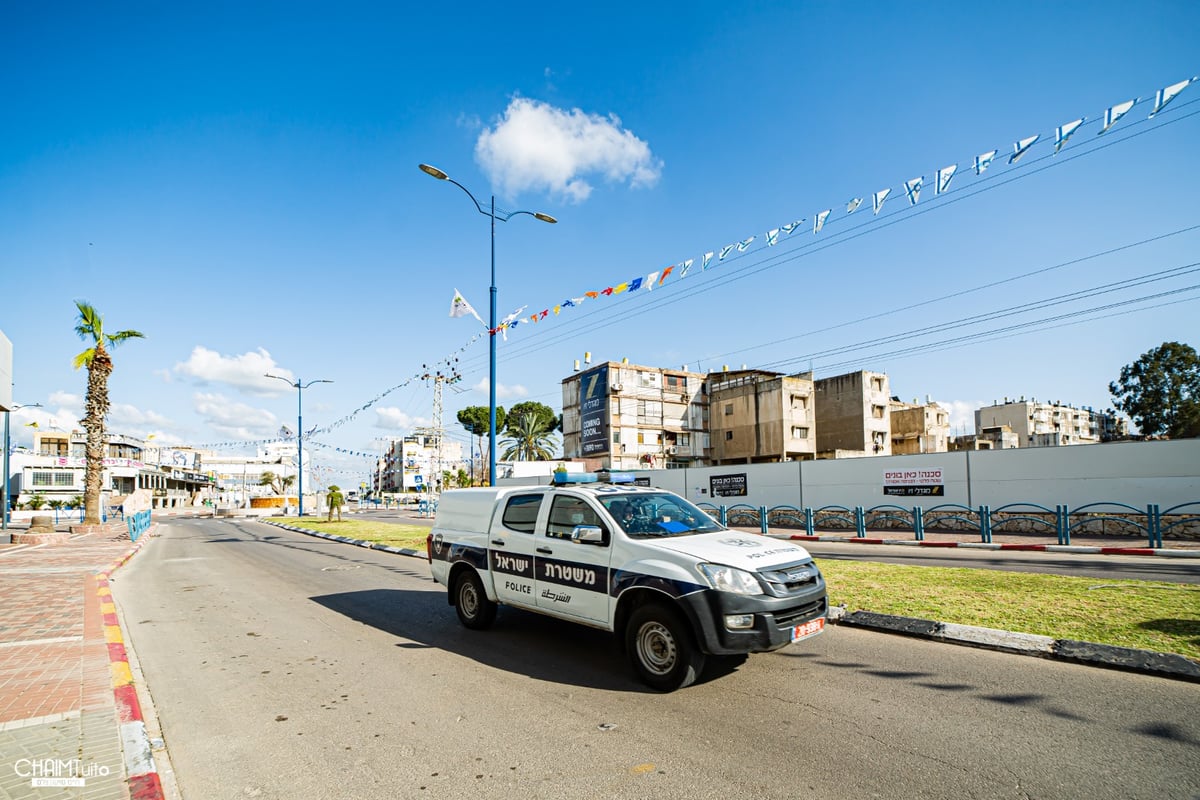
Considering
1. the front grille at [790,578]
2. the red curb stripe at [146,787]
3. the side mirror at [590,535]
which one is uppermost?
the side mirror at [590,535]

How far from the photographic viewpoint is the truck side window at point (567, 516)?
6.58 m

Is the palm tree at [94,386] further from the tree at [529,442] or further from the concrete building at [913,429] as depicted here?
the concrete building at [913,429]

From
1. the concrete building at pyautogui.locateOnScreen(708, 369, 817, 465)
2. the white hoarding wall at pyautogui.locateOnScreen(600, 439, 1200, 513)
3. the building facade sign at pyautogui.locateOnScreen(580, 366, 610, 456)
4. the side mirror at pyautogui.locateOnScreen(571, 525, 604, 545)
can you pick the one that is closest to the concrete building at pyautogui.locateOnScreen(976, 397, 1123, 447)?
the concrete building at pyautogui.locateOnScreen(708, 369, 817, 465)

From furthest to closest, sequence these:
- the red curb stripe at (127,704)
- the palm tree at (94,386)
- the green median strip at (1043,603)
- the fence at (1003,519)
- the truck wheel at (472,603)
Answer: the palm tree at (94,386) < the fence at (1003,519) < the truck wheel at (472,603) < the green median strip at (1043,603) < the red curb stripe at (127,704)

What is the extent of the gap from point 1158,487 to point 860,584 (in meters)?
16.2

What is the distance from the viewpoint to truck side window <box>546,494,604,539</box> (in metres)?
6.58

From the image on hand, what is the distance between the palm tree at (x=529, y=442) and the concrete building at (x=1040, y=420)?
6121 cm

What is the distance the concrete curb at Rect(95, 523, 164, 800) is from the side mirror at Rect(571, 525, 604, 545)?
11.8ft

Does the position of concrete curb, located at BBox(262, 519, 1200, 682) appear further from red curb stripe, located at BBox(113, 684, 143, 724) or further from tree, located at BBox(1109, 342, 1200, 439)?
tree, located at BBox(1109, 342, 1200, 439)

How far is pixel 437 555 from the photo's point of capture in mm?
8680

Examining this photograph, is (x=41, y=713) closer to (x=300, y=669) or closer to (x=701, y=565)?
(x=300, y=669)

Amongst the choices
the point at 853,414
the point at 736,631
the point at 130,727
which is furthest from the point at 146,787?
the point at 853,414

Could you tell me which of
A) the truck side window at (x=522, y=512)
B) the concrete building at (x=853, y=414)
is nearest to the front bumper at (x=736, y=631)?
the truck side window at (x=522, y=512)

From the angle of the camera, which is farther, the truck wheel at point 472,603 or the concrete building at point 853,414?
the concrete building at point 853,414
